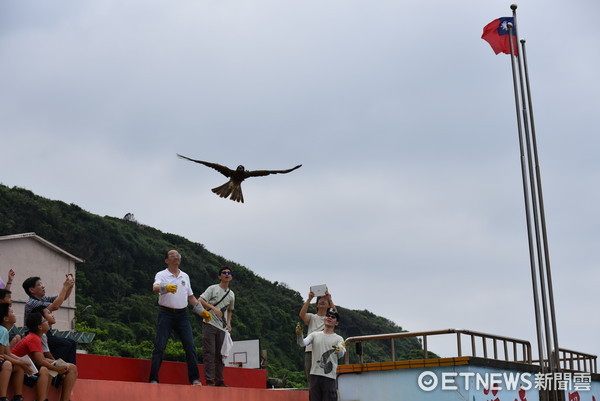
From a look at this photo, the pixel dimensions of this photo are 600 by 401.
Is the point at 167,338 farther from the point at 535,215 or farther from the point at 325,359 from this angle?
the point at 535,215

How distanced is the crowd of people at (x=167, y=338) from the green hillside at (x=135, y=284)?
2575cm

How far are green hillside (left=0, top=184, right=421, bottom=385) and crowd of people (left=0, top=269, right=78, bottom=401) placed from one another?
91.9 ft

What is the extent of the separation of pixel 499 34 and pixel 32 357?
12.3m

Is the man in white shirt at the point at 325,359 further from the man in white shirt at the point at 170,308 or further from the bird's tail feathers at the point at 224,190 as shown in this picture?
the bird's tail feathers at the point at 224,190

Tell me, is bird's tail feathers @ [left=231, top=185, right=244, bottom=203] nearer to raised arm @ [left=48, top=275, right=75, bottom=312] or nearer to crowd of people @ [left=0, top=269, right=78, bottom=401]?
raised arm @ [left=48, top=275, right=75, bottom=312]

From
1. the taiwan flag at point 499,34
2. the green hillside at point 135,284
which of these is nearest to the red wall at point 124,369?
the taiwan flag at point 499,34

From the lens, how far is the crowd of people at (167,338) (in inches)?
364

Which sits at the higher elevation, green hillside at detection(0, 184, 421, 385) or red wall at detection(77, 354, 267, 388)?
green hillside at detection(0, 184, 421, 385)

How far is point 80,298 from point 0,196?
32.3ft

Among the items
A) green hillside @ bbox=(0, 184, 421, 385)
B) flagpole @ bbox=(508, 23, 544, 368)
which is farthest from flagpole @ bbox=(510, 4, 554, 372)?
green hillside @ bbox=(0, 184, 421, 385)

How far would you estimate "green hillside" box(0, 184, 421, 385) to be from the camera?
139 ft

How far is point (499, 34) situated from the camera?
1823cm

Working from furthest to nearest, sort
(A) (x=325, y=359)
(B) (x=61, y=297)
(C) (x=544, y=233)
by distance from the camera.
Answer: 1. (C) (x=544, y=233)
2. (A) (x=325, y=359)
3. (B) (x=61, y=297)

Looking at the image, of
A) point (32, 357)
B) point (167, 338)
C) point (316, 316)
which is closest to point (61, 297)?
point (32, 357)
